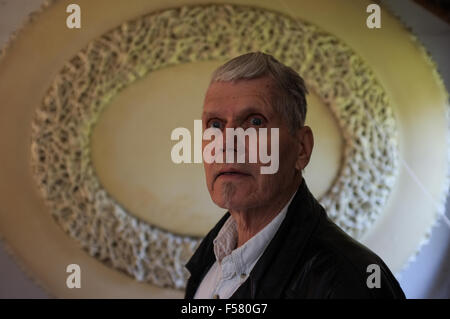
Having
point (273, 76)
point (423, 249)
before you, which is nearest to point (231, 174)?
point (273, 76)

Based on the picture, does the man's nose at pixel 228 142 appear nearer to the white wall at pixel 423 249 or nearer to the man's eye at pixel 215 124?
the man's eye at pixel 215 124

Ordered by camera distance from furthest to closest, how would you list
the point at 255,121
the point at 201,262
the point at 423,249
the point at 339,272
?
the point at 423,249, the point at 201,262, the point at 255,121, the point at 339,272

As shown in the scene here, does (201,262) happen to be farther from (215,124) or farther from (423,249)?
(423,249)

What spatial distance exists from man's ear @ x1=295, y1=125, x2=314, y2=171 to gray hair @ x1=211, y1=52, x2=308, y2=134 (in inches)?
1.2

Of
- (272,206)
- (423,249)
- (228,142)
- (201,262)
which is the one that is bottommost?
(423,249)

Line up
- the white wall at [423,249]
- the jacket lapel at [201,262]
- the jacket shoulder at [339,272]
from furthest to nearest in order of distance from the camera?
the white wall at [423,249] < the jacket lapel at [201,262] < the jacket shoulder at [339,272]

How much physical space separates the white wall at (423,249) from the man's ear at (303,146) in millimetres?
1308

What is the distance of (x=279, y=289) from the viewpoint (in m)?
0.83

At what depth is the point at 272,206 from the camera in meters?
0.92

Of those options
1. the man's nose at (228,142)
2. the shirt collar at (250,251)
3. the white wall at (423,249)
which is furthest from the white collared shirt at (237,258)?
the white wall at (423,249)

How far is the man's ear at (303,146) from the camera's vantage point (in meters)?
0.94

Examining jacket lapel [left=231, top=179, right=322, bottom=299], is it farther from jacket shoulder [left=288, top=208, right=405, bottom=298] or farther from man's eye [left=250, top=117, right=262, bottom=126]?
man's eye [left=250, top=117, right=262, bottom=126]

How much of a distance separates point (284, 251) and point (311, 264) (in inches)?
2.0
